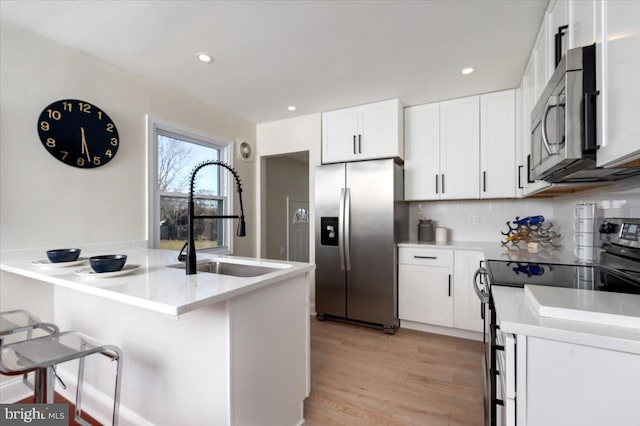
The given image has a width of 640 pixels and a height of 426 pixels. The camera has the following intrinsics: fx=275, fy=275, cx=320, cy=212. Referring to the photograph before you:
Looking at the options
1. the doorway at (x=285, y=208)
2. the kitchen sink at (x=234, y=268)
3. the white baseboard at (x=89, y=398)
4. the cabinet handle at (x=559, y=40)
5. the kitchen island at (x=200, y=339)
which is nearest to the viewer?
the kitchen island at (x=200, y=339)

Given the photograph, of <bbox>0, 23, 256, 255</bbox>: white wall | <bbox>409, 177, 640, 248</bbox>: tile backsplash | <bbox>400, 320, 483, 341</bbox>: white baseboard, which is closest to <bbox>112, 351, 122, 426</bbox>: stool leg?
<bbox>0, 23, 256, 255</bbox>: white wall

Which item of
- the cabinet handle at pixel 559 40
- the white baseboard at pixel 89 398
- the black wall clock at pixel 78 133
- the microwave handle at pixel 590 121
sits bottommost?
the white baseboard at pixel 89 398

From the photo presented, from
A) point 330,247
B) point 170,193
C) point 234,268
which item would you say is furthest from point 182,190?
point 330,247

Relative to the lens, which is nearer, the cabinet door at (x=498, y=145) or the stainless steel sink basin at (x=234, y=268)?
the stainless steel sink basin at (x=234, y=268)

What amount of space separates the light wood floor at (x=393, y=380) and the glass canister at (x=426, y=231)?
41.7 inches

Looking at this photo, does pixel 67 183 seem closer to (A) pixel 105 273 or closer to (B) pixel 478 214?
(A) pixel 105 273

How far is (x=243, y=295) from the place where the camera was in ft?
4.02

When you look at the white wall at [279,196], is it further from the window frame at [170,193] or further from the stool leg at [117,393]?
the stool leg at [117,393]

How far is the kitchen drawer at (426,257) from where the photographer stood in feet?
9.25

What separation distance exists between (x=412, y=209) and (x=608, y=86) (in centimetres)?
268

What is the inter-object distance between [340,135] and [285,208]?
6.28 ft

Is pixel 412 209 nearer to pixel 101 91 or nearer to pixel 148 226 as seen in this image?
pixel 148 226

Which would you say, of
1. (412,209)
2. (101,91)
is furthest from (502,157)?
(101,91)

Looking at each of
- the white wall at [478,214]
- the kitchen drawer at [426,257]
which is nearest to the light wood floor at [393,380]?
the kitchen drawer at [426,257]
